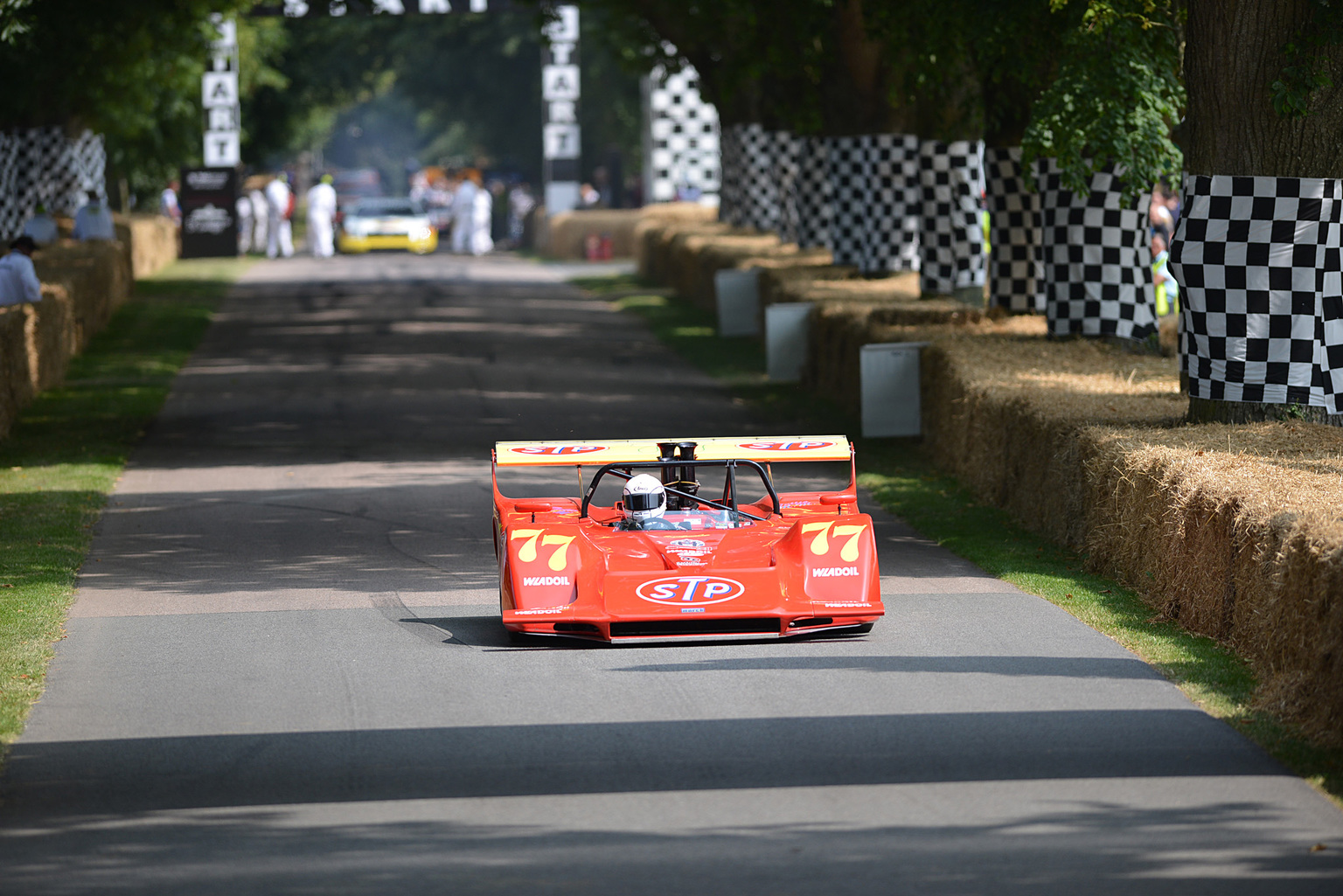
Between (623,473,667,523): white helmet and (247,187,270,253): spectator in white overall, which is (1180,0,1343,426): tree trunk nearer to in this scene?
(623,473,667,523): white helmet

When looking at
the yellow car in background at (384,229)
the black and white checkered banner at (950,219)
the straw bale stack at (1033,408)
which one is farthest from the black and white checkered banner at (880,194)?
the yellow car in background at (384,229)

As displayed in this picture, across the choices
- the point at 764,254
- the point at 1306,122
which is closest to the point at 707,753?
the point at 1306,122

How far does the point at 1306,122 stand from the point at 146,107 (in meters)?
27.1

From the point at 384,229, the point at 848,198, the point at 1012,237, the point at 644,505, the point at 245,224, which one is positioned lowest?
the point at 644,505

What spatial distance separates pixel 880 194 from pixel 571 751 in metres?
18.8

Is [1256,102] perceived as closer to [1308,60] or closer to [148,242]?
[1308,60]

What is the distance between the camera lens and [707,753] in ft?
23.7

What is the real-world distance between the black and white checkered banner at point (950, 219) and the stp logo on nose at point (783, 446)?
461 inches

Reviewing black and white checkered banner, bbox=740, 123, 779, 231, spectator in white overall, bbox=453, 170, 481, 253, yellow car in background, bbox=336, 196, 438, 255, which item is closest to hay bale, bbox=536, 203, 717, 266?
spectator in white overall, bbox=453, 170, 481, 253

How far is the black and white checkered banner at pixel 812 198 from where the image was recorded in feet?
98.1

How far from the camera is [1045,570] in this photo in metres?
11.1

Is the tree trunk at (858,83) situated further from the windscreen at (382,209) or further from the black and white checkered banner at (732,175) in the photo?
the windscreen at (382,209)

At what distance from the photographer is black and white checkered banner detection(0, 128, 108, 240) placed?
33312 mm

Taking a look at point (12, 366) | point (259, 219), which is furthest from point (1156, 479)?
point (259, 219)
